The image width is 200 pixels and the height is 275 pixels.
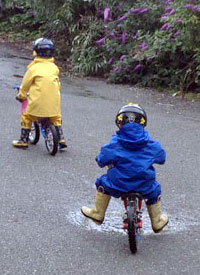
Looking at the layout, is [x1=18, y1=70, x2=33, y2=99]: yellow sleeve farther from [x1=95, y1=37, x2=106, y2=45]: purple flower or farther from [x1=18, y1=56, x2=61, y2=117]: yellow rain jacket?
[x1=95, y1=37, x2=106, y2=45]: purple flower

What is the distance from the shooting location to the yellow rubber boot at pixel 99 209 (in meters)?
4.78

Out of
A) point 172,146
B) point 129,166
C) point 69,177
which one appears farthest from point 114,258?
point 172,146

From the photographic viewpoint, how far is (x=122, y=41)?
13477 millimetres

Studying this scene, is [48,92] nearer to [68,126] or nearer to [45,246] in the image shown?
[68,126]

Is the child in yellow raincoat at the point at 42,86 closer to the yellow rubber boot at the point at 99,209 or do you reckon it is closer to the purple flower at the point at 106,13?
the yellow rubber boot at the point at 99,209

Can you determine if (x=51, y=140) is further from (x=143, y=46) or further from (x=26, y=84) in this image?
(x=143, y=46)

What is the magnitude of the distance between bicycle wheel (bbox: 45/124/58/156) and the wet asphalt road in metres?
0.10

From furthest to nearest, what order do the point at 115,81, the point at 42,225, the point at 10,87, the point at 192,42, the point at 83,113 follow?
the point at 115,81 → the point at 10,87 → the point at 192,42 → the point at 83,113 → the point at 42,225

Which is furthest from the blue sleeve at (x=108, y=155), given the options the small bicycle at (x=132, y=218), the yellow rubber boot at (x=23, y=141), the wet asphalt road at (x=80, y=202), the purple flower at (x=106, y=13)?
the purple flower at (x=106, y=13)

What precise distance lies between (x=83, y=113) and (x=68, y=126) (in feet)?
3.54

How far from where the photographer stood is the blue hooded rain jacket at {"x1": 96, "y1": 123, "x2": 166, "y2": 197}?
4574 millimetres

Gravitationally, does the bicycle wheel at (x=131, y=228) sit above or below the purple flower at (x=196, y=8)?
below

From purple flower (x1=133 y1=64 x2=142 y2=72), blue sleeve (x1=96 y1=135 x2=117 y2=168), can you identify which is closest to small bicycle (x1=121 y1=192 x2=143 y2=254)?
blue sleeve (x1=96 y1=135 x2=117 y2=168)

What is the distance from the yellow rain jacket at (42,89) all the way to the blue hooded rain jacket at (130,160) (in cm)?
265
